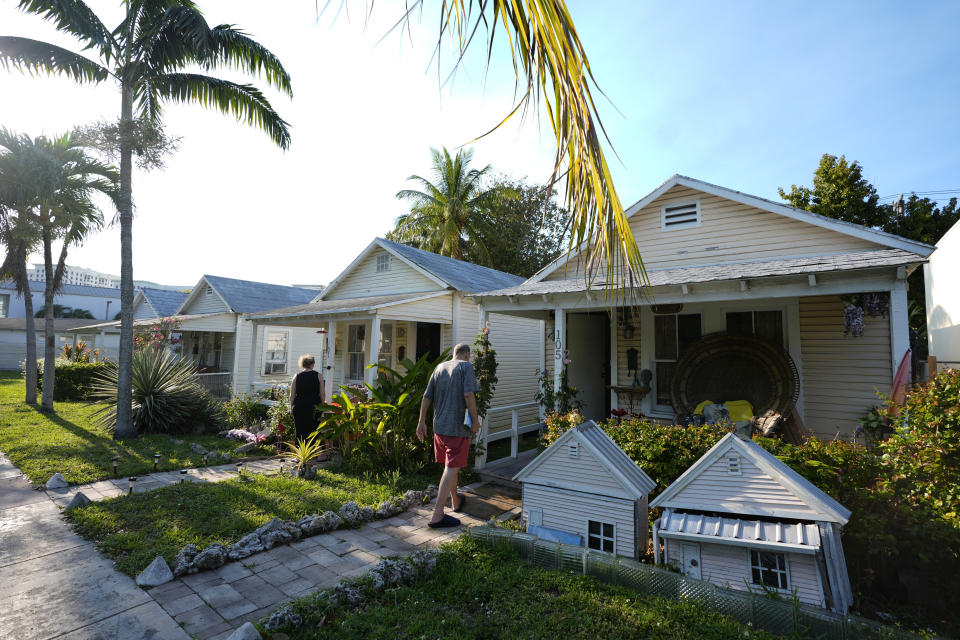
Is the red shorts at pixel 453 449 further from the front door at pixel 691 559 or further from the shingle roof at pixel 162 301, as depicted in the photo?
the shingle roof at pixel 162 301

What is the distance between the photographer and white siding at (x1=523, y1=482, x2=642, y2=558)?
3.64 metres

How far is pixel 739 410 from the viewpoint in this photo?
20.6 feet

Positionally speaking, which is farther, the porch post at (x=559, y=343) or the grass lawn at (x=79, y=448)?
the porch post at (x=559, y=343)

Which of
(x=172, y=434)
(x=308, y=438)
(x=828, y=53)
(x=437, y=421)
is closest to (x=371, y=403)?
(x=308, y=438)

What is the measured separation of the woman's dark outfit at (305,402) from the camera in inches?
272

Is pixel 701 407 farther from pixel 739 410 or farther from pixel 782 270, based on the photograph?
pixel 782 270

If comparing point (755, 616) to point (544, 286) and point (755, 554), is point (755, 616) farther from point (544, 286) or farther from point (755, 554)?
point (544, 286)

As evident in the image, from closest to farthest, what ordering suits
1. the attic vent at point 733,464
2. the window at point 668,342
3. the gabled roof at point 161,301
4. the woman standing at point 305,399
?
1. the attic vent at point 733,464
2. the woman standing at point 305,399
3. the window at point 668,342
4. the gabled roof at point 161,301

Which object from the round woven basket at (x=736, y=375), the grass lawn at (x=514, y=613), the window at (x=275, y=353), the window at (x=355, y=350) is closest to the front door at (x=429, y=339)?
the window at (x=355, y=350)

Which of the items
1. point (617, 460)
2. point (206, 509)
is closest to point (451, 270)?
point (206, 509)

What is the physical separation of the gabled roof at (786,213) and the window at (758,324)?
146 centimetres

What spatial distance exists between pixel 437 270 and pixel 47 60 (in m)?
8.63

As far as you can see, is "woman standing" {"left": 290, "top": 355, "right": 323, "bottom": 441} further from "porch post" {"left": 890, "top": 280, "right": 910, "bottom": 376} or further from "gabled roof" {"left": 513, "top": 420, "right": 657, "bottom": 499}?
"porch post" {"left": 890, "top": 280, "right": 910, "bottom": 376}

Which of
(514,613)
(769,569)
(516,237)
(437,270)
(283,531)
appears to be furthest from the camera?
(516,237)
